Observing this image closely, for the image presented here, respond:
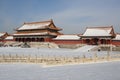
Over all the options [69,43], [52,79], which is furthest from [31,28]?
[52,79]

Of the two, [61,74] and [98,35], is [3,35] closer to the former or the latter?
[98,35]

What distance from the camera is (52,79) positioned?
15617 millimetres

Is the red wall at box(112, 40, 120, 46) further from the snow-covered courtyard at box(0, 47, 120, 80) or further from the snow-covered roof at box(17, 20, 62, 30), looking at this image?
the snow-covered courtyard at box(0, 47, 120, 80)

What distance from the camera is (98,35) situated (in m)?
49.8

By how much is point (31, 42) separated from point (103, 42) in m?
22.4

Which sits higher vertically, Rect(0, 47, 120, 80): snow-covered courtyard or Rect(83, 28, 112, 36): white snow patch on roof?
Rect(83, 28, 112, 36): white snow patch on roof

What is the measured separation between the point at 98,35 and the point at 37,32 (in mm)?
20090

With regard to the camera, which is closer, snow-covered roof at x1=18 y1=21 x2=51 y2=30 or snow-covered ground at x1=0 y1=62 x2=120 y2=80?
snow-covered ground at x1=0 y1=62 x2=120 y2=80

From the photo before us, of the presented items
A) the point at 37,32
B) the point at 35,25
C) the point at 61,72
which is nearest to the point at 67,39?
the point at 37,32

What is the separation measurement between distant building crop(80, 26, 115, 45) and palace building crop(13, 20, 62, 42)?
448 inches

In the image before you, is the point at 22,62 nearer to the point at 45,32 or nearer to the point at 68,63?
Answer: the point at 68,63

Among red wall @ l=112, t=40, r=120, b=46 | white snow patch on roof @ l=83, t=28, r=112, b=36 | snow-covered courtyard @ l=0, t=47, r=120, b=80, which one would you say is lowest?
red wall @ l=112, t=40, r=120, b=46

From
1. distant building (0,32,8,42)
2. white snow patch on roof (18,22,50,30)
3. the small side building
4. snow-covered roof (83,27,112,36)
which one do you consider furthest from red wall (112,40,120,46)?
distant building (0,32,8,42)

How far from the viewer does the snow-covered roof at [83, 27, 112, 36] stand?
50125 millimetres
